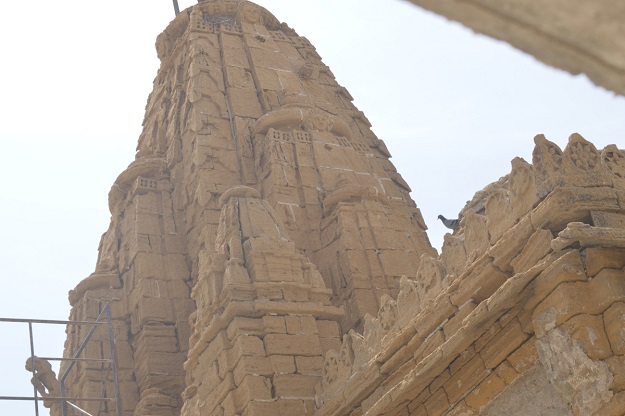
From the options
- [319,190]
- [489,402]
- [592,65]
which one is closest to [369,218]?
[319,190]

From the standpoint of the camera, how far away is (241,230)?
12586 millimetres

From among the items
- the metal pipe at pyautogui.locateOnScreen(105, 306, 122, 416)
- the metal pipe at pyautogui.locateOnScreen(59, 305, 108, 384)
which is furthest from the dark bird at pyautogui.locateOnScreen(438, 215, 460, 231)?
the metal pipe at pyautogui.locateOnScreen(59, 305, 108, 384)

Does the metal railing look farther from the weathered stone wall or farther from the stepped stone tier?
the weathered stone wall

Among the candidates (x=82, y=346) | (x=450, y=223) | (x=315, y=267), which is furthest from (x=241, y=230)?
(x=82, y=346)


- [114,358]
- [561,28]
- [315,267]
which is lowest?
[561,28]

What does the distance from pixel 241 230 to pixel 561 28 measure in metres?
11.1

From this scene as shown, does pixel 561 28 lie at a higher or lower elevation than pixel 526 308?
lower

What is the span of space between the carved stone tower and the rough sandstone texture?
943cm

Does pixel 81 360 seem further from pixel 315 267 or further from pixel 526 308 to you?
pixel 526 308

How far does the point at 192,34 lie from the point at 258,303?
11296 mm

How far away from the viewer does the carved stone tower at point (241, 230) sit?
11.6 m

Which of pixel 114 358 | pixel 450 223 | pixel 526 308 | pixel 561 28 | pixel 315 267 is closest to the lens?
pixel 561 28

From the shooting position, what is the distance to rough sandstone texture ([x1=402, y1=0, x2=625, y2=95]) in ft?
5.06

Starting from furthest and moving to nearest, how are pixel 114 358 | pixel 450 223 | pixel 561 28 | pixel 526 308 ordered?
pixel 114 358 → pixel 450 223 → pixel 526 308 → pixel 561 28
